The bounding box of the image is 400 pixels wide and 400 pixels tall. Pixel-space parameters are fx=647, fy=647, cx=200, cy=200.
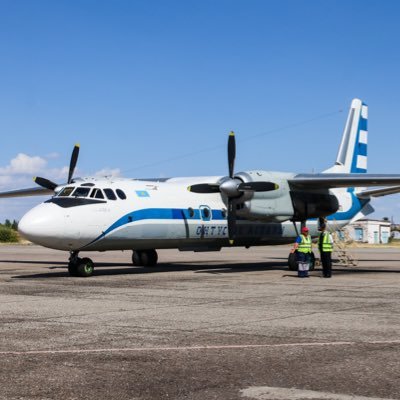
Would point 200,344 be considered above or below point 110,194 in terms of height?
below

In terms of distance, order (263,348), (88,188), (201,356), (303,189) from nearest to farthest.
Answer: (201,356)
(263,348)
(88,188)
(303,189)

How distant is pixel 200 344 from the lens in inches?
350

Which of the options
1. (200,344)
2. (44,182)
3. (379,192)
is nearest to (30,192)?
(44,182)

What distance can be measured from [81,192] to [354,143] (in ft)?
55.4

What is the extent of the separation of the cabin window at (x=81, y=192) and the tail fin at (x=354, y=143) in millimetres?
14473

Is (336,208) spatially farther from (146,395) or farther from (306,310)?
(146,395)

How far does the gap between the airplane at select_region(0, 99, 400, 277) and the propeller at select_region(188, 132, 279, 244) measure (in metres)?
0.04

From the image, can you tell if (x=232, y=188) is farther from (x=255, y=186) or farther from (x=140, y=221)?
(x=140, y=221)

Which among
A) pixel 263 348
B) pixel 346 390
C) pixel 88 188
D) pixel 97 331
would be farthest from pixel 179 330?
pixel 88 188

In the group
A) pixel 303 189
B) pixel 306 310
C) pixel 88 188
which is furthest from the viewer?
pixel 303 189

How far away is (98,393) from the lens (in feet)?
20.3


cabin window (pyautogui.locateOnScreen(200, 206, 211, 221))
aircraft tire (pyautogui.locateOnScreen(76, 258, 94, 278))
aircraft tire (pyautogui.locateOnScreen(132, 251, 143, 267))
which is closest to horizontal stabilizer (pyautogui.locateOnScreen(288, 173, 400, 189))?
cabin window (pyautogui.locateOnScreen(200, 206, 211, 221))

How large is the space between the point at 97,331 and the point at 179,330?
1.28 metres

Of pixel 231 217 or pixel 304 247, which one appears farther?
pixel 231 217
